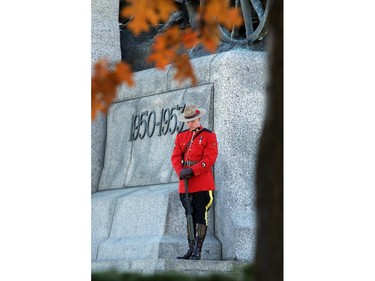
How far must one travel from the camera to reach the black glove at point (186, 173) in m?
12.2

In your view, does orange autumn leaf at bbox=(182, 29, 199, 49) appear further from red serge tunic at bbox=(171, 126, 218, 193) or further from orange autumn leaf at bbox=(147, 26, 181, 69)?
red serge tunic at bbox=(171, 126, 218, 193)

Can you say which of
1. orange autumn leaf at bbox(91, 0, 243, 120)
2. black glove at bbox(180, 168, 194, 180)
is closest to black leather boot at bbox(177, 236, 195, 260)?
black glove at bbox(180, 168, 194, 180)

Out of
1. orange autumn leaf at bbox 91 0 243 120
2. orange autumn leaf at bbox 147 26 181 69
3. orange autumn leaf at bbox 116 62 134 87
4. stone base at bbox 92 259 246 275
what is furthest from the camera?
stone base at bbox 92 259 246 275

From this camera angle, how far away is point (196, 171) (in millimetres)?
12320

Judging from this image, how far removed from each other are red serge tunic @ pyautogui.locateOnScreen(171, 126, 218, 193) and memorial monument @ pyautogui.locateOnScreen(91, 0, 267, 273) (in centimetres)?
52

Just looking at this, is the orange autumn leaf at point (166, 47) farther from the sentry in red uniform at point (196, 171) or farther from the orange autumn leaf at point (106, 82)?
the sentry in red uniform at point (196, 171)

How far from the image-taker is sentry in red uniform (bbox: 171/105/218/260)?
40.5ft

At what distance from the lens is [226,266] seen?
40.4 ft

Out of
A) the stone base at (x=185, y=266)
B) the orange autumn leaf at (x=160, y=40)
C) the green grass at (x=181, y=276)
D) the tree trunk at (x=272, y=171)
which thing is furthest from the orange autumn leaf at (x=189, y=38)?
the stone base at (x=185, y=266)

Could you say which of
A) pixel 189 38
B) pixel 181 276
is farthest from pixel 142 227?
pixel 189 38
